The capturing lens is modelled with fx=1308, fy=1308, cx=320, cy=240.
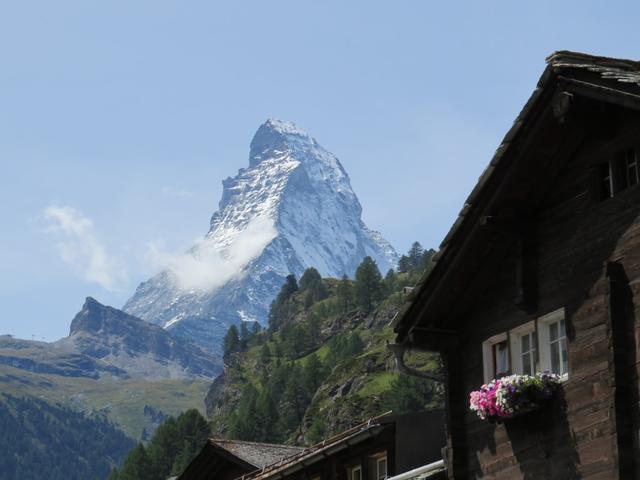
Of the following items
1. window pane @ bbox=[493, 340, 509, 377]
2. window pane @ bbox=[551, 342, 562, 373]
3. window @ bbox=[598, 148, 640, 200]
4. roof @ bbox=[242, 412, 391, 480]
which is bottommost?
window pane @ bbox=[551, 342, 562, 373]

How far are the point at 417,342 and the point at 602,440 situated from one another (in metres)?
5.19

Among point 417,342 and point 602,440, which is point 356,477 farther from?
point 602,440

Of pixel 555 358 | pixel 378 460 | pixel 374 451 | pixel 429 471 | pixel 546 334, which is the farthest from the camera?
pixel 378 460

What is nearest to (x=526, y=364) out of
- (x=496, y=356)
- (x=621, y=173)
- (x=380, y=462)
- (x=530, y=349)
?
(x=530, y=349)

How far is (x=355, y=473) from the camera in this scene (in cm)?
3831

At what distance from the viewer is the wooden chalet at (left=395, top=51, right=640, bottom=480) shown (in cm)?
1847

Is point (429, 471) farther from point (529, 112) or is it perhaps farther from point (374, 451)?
point (374, 451)

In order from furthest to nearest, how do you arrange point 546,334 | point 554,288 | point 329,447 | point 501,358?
point 329,447, point 501,358, point 546,334, point 554,288

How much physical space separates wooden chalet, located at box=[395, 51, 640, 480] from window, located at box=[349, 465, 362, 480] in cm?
1570

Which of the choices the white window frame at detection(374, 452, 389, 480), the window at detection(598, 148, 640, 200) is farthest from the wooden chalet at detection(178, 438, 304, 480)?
the window at detection(598, 148, 640, 200)

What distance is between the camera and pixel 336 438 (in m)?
38.8

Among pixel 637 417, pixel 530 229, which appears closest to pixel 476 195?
pixel 530 229

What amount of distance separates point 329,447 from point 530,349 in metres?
18.1

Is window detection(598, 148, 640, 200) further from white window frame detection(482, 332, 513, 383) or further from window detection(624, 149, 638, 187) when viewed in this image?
white window frame detection(482, 332, 513, 383)
